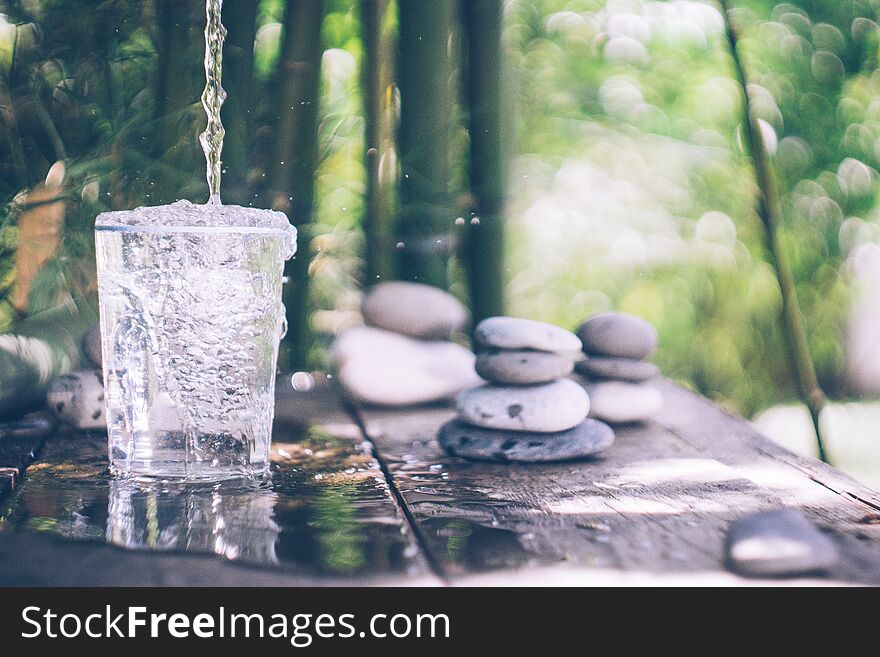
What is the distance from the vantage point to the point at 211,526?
110cm

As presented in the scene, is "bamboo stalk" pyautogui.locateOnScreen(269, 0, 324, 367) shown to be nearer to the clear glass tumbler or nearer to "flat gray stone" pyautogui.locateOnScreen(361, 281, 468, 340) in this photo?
"flat gray stone" pyautogui.locateOnScreen(361, 281, 468, 340)

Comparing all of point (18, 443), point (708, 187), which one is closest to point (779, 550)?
point (18, 443)

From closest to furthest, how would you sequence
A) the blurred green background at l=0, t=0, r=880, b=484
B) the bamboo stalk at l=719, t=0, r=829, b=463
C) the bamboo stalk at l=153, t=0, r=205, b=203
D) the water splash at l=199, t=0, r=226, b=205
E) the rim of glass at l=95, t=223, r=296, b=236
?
the rim of glass at l=95, t=223, r=296, b=236
the water splash at l=199, t=0, r=226, b=205
the bamboo stalk at l=719, t=0, r=829, b=463
the bamboo stalk at l=153, t=0, r=205, b=203
the blurred green background at l=0, t=0, r=880, b=484

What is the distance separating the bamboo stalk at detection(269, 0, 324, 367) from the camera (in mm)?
2088

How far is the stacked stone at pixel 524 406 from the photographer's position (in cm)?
146

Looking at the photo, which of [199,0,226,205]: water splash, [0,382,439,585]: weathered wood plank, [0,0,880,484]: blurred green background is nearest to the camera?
[0,382,439,585]: weathered wood plank

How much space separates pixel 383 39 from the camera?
233 cm

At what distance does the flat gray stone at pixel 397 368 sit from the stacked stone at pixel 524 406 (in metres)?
0.40

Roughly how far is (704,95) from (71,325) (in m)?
2.59

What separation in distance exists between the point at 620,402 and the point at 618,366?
69mm

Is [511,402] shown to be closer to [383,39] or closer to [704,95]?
[383,39]

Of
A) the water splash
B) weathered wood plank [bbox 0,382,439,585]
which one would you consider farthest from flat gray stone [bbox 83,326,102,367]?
the water splash

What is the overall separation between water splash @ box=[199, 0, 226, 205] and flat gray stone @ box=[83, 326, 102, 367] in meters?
0.35
